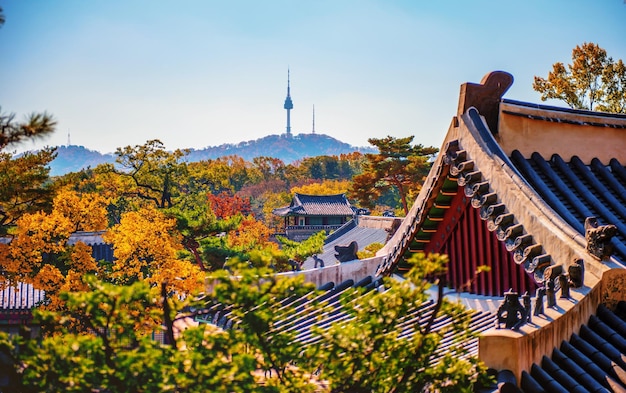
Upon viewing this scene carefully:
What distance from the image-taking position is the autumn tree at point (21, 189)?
22.5 meters

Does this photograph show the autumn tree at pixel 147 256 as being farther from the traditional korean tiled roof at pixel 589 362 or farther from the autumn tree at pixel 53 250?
the traditional korean tiled roof at pixel 589 362

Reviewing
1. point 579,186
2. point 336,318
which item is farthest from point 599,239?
point 336,318

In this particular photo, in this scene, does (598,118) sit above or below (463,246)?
above

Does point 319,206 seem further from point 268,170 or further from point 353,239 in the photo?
point 268,170

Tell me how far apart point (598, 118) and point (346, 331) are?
6021 mm

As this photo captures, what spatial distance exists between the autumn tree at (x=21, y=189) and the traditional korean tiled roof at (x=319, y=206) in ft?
119

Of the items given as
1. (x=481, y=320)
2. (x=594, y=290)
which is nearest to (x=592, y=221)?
(x=594, y=290)

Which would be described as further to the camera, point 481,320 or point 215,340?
point 481,320

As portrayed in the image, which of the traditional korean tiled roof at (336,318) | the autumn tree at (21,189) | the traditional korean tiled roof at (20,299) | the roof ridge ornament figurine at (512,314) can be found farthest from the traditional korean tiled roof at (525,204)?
the traditional korean tiled roof at (20,299)

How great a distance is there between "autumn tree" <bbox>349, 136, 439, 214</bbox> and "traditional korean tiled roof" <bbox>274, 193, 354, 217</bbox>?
18.7 meters

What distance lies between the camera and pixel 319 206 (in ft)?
198

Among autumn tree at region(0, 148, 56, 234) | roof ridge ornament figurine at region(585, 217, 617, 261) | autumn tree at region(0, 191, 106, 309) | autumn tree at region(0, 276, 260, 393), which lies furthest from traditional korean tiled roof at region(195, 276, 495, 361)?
autumn tree at region(0, 148, 56, 234)

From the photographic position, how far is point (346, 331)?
509 cm

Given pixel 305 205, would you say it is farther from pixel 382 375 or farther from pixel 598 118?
pixel 382 375
